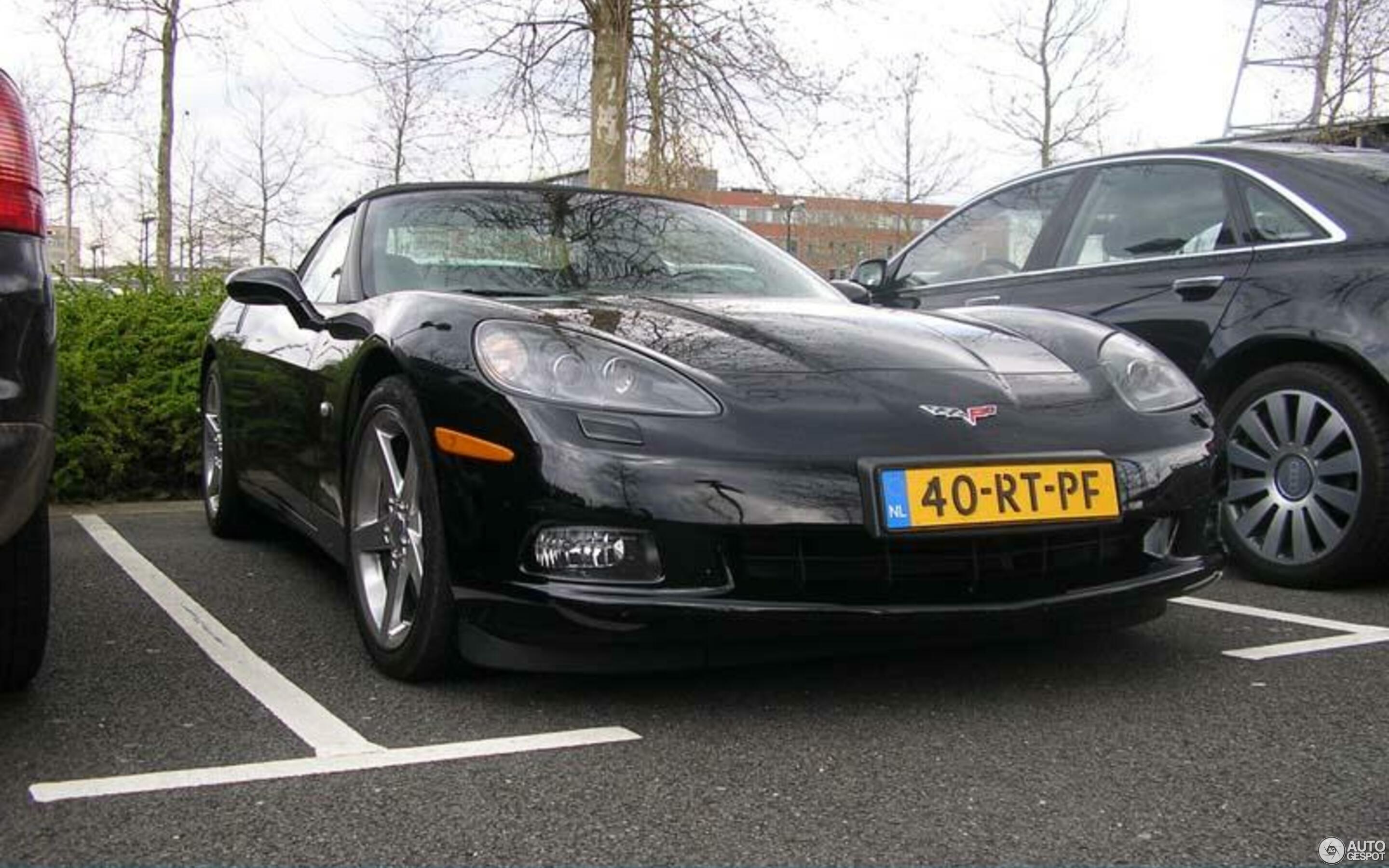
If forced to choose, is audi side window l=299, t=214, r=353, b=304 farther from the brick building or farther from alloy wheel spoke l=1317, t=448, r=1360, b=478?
the brick building

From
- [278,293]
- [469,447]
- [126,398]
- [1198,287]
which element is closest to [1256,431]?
[1198,287]

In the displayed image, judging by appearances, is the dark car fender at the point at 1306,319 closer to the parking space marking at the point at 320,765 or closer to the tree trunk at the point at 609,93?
the parking space marking at the point at 320,765

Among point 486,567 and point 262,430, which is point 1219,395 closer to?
point 486,567

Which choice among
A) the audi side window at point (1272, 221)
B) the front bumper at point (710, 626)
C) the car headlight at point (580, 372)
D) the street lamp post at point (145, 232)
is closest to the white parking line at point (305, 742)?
the front bumper at point (710, 626)

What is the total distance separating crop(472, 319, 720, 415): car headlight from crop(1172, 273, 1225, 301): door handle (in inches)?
89.4

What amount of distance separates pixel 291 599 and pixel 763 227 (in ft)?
156

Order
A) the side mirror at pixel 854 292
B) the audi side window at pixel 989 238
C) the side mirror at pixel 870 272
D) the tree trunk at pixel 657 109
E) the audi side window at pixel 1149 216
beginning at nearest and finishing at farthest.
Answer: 1. the side mirror at pixel 854 292
2. the audi side window at pixel 1149 216
3. the audi side window at pixel 989 238
4. the side mirror at pixel 870 272
5. the tree trunk at pixel 657 109

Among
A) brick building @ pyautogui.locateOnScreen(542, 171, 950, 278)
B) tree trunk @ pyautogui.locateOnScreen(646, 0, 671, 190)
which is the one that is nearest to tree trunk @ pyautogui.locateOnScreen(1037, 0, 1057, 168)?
brick building @ pyautogui.locateOnScreen(542, 171, 950, 278)

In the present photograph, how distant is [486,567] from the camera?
2428 millimetres

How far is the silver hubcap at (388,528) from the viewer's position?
2693 mm

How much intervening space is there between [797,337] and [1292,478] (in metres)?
1.86

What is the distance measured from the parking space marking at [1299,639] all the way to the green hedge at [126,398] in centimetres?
421

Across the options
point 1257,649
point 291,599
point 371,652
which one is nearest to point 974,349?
point 1257,649

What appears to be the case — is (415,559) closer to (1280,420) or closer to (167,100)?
(1280,420)
